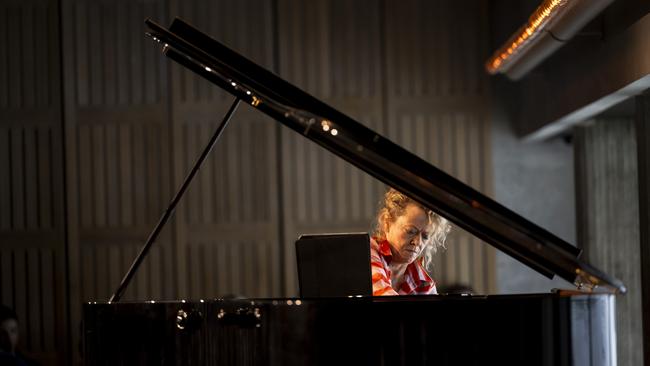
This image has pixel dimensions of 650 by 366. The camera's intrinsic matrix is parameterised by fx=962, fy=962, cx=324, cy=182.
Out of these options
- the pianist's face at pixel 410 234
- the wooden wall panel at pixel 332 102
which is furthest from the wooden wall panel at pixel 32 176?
the pianist's face at pixel 410 234

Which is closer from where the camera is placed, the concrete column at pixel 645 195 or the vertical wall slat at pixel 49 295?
the concrete column at pixel 645 195

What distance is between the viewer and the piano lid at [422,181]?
235cm

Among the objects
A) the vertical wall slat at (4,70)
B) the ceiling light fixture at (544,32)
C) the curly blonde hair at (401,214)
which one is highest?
the vertical wall slat at (4,70)

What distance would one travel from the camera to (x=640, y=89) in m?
4.25

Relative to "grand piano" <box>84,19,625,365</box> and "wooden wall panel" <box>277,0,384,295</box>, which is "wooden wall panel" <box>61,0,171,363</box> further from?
"grand piano" <box>84,19,625,365</box>

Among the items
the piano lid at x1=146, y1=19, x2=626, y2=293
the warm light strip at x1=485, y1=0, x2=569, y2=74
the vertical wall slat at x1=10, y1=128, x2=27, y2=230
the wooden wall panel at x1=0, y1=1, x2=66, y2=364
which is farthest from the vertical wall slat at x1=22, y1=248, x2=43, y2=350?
the piano lid at x1=146, y1=19, x2=626, y2=293

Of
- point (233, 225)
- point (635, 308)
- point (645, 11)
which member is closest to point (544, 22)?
point (645, 11)

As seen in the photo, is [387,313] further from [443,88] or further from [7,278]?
[7,278]

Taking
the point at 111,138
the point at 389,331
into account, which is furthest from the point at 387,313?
the point at 111,138

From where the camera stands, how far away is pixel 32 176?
661cm

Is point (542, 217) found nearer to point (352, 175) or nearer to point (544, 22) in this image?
point (352, 175)

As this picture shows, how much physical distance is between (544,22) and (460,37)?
230 cm

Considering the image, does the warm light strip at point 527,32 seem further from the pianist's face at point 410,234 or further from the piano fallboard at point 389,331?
the piano fallboard at point 389,331

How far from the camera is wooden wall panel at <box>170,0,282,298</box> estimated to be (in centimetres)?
654
